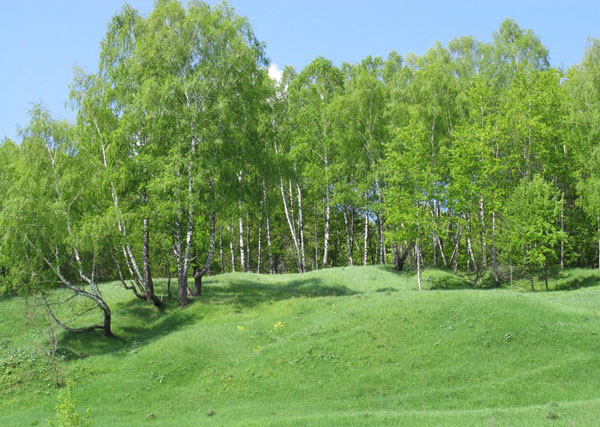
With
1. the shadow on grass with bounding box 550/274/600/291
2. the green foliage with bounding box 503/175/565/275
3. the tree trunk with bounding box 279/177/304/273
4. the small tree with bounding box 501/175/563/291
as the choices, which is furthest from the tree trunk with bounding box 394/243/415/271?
the shadow on grass with bounding box 550/274/600/291

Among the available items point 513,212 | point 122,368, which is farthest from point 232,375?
point 513,212

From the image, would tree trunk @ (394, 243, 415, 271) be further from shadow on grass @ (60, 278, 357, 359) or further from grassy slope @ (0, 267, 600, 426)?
grassy slope @ (0, 267, 600, 426)

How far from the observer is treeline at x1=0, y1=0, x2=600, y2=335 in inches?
1336

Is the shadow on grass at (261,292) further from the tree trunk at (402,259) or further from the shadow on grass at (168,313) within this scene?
the tree trunk at (402,259)

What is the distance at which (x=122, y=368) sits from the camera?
2883cm

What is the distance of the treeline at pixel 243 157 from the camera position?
33.9m

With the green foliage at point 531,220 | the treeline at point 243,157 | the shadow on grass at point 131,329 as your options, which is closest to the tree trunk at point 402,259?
the treeline at point 243,157

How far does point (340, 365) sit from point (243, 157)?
A: 21.3m

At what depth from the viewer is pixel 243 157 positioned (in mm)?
42281

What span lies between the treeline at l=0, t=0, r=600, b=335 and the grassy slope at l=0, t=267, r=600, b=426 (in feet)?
19.1

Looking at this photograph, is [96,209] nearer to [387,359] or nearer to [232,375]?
[232,375]

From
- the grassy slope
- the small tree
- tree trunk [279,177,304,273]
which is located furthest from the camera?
tree trunk [279,177,304,273]

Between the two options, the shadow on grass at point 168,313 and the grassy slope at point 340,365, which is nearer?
the grassy slope at point 340,365

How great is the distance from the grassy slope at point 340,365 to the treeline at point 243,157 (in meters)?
5.83
